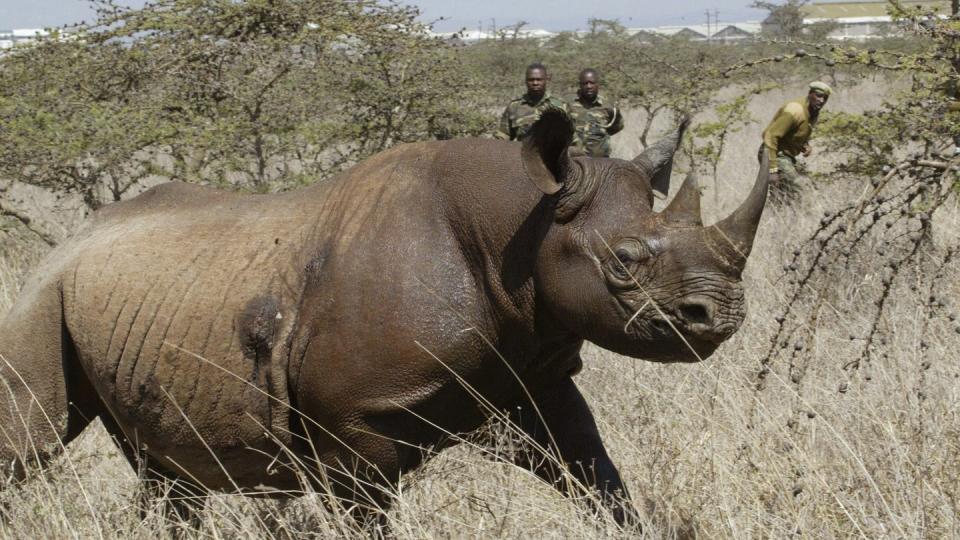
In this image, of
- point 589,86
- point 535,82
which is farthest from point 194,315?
point 589,86

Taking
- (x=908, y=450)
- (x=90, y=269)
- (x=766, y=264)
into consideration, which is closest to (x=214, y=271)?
(x=90, y=269)

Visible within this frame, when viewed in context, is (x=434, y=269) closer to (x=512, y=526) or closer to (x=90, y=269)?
(x=512, y=526)

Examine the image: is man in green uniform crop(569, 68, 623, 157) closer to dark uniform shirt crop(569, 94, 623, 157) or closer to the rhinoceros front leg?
dark uniform shirt crop(569, 94, 623, 157)

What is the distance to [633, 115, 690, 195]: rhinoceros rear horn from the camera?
170 inches

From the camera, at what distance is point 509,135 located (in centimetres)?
1048

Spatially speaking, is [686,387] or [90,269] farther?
[686,387]

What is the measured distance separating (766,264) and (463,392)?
5505 mm

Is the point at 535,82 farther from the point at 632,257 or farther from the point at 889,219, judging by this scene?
the point at 632,257

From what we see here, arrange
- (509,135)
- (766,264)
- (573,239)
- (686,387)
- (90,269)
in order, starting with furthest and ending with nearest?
1. (509,135)
2. (766,264)
3. (686,387)
4. (90,269)
5. (573,239)

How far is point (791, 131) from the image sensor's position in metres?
11.8

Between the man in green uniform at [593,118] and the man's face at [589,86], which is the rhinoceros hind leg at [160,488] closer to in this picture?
the man in green uniform at [593,118]

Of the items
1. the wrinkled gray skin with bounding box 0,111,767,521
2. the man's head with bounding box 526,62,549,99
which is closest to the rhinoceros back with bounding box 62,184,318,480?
the wrinkled gray skin with bounding box 0,111,767,521

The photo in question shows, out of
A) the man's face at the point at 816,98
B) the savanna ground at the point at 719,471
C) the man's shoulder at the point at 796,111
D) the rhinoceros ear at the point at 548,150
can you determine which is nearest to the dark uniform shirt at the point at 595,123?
the man's shoulder at the point at 796,111

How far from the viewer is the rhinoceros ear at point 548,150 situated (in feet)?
13.1
